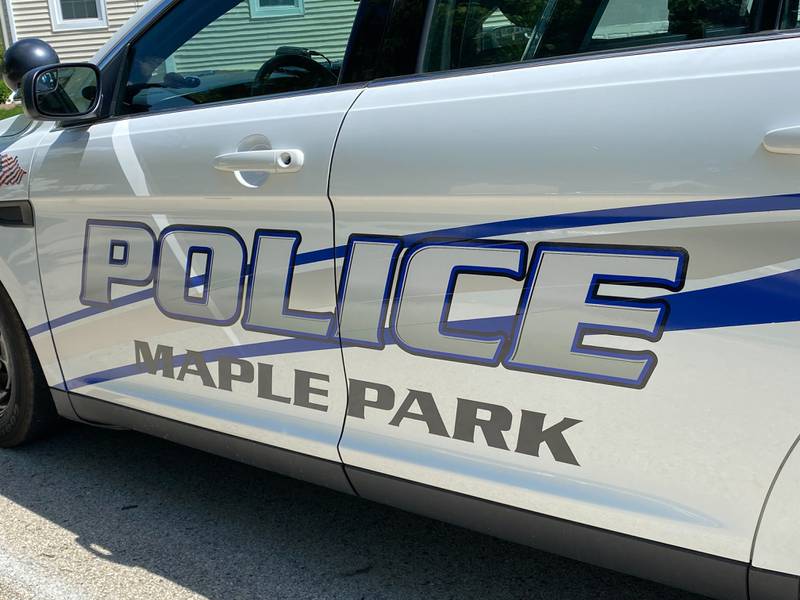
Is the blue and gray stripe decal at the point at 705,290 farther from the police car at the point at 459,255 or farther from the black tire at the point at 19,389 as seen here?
the black tire at the point at 19,389

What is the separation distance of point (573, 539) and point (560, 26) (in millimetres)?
1216

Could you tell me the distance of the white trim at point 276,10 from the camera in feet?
8.44

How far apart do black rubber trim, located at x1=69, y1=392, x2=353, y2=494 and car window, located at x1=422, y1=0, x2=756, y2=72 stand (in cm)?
106

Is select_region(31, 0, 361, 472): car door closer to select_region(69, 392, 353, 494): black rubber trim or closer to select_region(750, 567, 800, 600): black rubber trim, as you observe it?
select_region(69, 392, 353, 494): black rubber trim

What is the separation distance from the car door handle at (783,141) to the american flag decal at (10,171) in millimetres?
2270

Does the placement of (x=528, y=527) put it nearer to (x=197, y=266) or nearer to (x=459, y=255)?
(x=459, y=255)

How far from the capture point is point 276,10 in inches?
103

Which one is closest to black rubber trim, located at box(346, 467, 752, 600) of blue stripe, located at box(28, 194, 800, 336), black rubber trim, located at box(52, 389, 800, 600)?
black rubber trim, located at box(52, 389, 800, 600)

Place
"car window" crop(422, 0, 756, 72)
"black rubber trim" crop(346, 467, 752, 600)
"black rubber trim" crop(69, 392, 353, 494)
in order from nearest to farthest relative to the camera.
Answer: "black rubber trim" crop(346, 467, 752, 600)
"car window" crop(422, 0, 756, 72)
"black rubber trim" crop(69, 392, 353, 494)

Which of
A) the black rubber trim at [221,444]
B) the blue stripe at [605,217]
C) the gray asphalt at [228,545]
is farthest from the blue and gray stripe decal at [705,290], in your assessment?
the gray asphalt at [228,545]

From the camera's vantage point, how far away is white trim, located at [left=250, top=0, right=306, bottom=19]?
2573 millimetres

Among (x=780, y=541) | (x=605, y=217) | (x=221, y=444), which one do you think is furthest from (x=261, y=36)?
(x=780, y=541)

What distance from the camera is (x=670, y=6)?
210 centimetres

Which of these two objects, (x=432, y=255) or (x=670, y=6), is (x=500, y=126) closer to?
(x=432, y=255)
